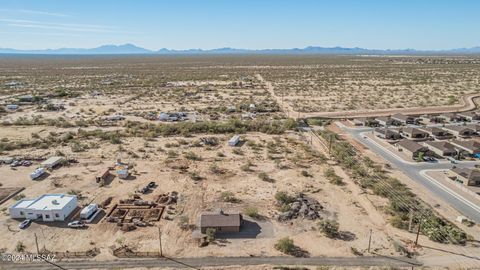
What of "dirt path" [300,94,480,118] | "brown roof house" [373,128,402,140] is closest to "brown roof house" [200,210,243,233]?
"brown roof house" [373,128,402,140]

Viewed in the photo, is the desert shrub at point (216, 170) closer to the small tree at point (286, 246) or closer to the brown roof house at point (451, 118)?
the small tree at point (286, 246)

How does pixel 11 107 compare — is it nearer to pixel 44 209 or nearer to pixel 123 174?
pixel 123 174

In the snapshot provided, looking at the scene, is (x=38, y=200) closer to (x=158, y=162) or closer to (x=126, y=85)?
(x=158, y=162)

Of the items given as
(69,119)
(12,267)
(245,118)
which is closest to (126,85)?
(69,119)

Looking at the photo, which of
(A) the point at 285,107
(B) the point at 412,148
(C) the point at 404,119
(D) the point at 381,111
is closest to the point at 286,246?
(B) the point at 412,148

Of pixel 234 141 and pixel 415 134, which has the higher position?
pixel 234 141

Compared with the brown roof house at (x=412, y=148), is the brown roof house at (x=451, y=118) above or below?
above

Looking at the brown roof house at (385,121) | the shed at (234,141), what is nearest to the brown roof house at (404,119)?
the brown roof house at (385,121)
